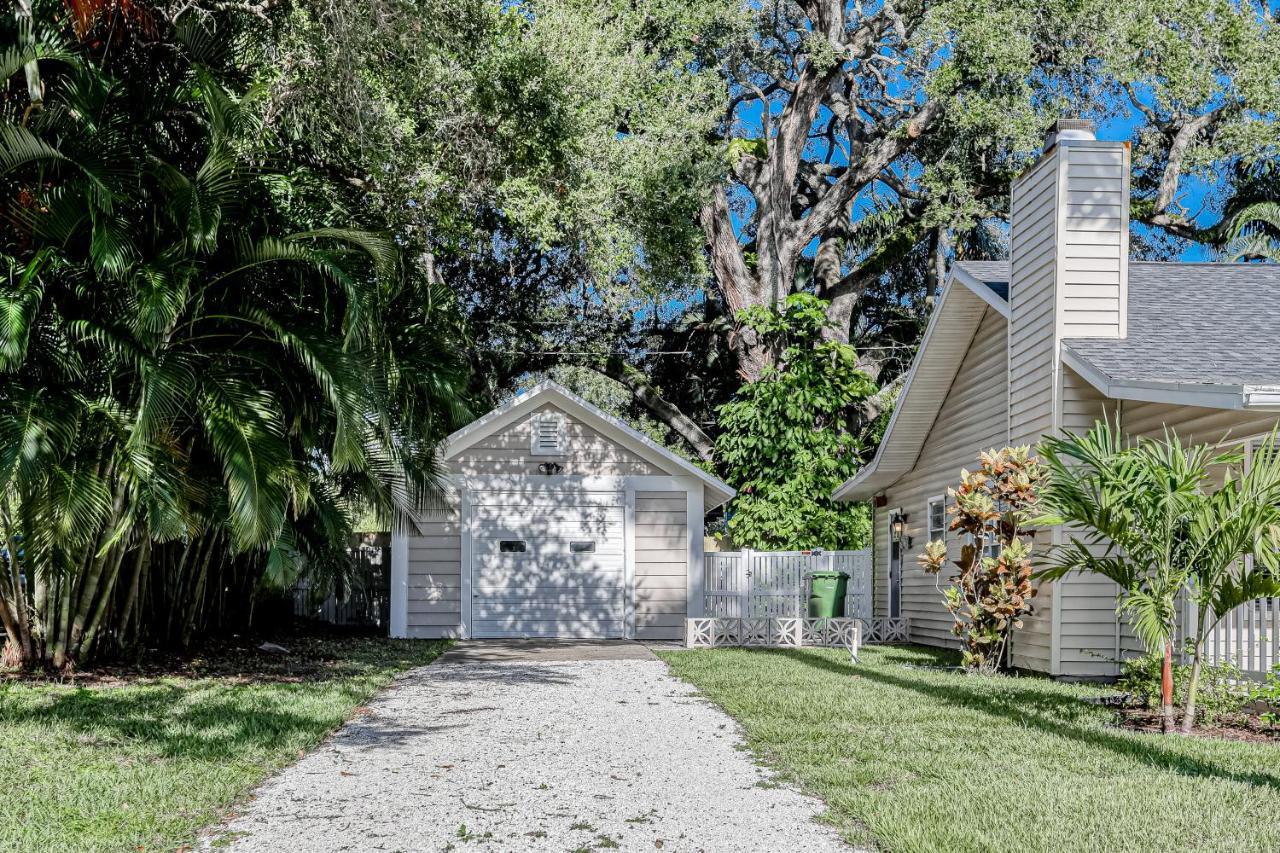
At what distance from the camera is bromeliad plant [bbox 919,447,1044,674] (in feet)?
38.0

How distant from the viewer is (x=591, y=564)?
17.3 metres

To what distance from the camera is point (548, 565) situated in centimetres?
1722

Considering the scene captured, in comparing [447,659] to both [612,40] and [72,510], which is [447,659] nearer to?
[72,510]

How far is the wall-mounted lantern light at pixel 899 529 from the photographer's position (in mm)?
17616

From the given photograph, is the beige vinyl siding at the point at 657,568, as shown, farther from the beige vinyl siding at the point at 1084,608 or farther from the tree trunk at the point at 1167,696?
the tree trunk at the point at 1167,696

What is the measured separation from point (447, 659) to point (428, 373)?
→ 3.58 metres

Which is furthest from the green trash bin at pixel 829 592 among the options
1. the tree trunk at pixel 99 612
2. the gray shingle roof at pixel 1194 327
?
the tree trunk at pixel 99 612

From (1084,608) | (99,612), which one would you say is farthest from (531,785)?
(1084,608)

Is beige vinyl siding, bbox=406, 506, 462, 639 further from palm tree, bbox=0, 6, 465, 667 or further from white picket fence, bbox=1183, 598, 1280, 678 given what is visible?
white picket fence, bbox=1183, 598, 1280, 678

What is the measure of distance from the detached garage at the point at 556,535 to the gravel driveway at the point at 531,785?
7121mm

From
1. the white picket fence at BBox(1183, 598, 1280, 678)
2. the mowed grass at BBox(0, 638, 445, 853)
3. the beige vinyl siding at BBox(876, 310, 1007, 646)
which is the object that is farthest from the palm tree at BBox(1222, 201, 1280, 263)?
the mowed grass at BBox(0, 638, 445, 853)

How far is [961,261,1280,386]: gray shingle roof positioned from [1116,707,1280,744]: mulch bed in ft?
8.11

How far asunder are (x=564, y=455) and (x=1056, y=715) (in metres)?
9.90

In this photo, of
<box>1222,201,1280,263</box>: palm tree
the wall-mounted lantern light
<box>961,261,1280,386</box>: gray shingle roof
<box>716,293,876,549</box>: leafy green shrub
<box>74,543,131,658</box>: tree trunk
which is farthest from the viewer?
<box>1222,201,1280,263</box>: palm tree
